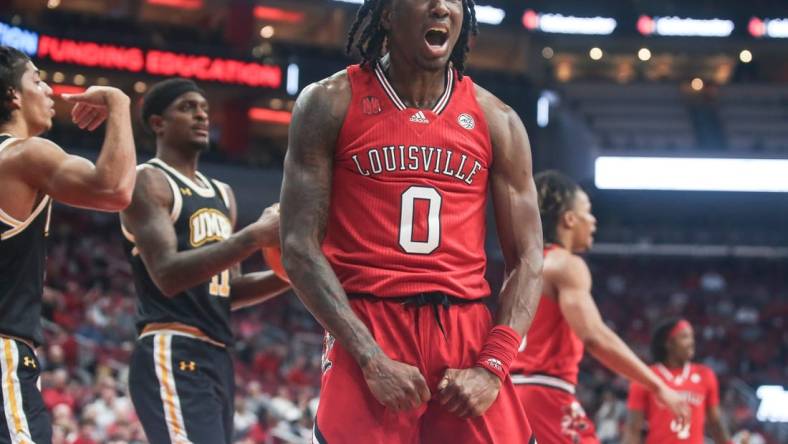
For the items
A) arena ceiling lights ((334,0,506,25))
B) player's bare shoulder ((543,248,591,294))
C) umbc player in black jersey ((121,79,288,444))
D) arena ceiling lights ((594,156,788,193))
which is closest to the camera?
umbc player in black jersey ((121,79,288,444))

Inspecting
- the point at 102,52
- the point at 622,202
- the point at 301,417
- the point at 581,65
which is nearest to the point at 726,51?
the point at 581,65

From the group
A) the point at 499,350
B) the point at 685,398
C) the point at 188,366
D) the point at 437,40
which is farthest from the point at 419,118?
the point at 685,398

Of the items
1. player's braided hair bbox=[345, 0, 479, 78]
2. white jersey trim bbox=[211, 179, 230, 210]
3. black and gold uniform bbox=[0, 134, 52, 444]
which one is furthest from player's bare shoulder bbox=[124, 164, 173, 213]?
player's braided hair bbox=[345, 0, 479, 78]

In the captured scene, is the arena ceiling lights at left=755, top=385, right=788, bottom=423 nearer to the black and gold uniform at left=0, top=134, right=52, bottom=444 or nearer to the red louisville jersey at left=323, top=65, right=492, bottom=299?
the red louisville jersey at left=323, top=65, right=492, bottom=299

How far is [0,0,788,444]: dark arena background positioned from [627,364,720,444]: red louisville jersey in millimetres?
8262

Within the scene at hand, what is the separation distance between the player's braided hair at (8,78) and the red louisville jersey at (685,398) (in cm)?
485

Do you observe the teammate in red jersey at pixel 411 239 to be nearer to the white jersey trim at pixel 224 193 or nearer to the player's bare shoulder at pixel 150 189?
the player's bare shoulder at pixel 150 189

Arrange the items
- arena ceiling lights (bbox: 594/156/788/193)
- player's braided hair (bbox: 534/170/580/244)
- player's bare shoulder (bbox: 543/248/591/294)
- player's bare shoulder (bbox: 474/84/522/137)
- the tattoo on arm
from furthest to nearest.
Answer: arena ceiling lights (bbox: 594/156/788/193) → player's braided hair (bbox: 534/170/580/244) → player's bare shoulder (bbox: 543/248/591/294) → player's bare shoulder (bbox: 474/84/522/137) → the tattoo on arm

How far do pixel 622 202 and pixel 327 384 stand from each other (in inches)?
1252

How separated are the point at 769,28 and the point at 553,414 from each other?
34253 millimetres

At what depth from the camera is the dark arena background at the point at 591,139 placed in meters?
21.8

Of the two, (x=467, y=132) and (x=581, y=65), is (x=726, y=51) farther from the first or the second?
(x=467, y=132)

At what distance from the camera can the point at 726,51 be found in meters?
37.7

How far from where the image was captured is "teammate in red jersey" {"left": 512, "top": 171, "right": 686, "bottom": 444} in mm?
5848
